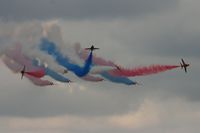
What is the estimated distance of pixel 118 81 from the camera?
166 m

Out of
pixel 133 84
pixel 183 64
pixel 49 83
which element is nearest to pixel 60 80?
pixel 49 83

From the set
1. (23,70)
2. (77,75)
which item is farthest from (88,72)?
(23,70)

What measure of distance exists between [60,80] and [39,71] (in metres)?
6.29

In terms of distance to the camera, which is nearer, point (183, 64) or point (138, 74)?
point (138, 74)

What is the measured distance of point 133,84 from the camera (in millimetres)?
166500

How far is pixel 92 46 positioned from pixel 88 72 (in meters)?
5.30

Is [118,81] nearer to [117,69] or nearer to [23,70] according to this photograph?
[117,69]

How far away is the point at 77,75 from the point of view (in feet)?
521

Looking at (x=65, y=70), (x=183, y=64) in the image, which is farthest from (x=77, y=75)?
(x=183, y=64)

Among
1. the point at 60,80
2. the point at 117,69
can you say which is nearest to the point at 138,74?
the point at 117,69

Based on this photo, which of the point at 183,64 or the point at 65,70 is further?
the point at 183,64

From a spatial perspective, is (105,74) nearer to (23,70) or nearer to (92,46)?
(92,46)

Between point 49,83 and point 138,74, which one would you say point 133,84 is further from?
point 49,83

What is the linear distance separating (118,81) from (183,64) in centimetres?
1460
